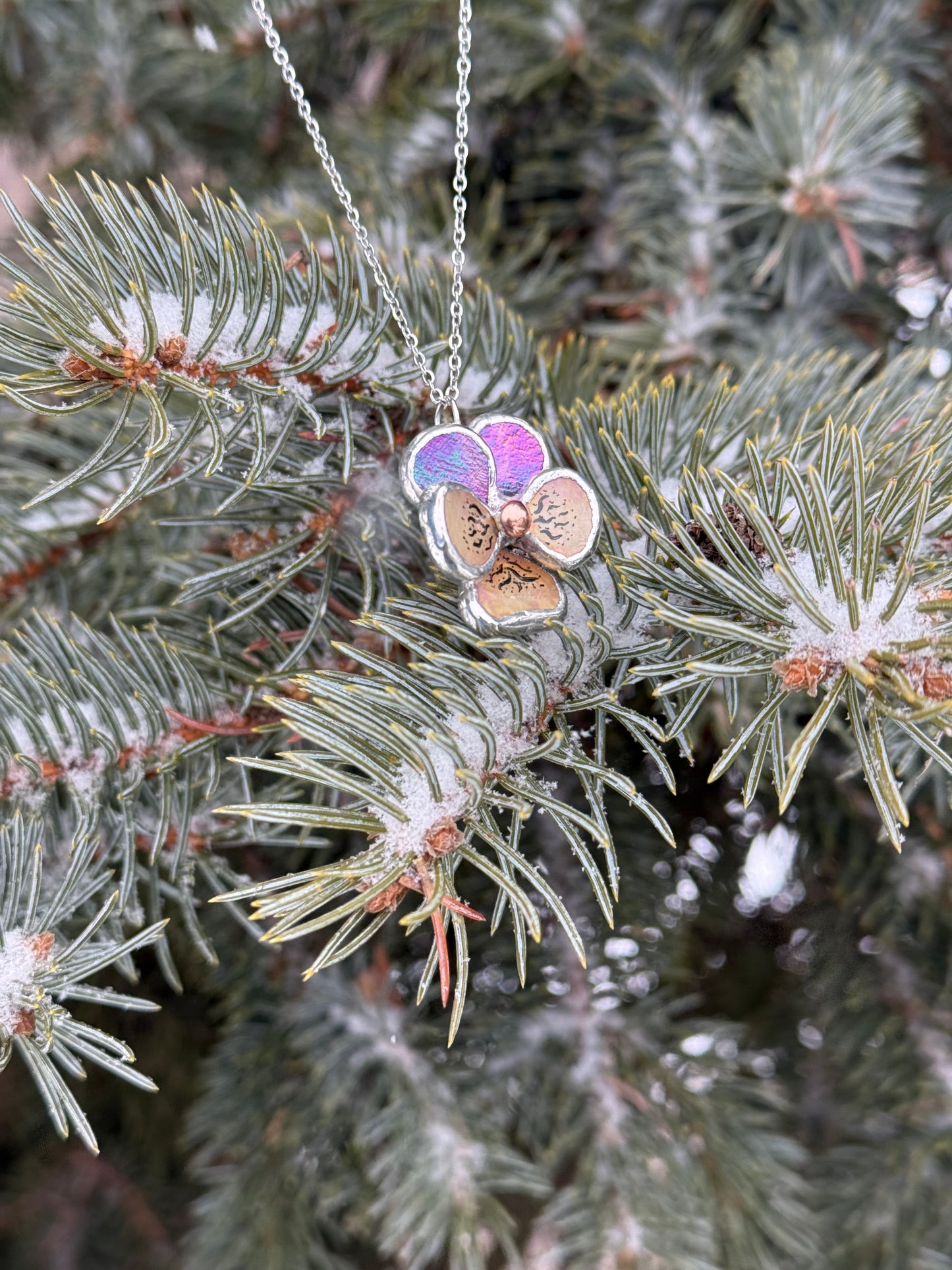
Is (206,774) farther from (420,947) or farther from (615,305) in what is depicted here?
(615,305)

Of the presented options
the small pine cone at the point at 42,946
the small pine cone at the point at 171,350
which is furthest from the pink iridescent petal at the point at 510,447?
the small pine cone at the point at 42,946

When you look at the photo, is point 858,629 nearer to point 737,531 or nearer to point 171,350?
point 737,531

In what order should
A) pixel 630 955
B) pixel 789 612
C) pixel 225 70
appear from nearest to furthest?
pixel 789 612
pixel 630 955
pixel 225 70

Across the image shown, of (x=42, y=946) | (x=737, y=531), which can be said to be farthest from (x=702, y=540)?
(x=42, y=946)

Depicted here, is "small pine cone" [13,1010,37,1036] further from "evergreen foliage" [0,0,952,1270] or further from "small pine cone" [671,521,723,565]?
"small pine cone" [671,521,723,565]

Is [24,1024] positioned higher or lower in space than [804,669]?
lower

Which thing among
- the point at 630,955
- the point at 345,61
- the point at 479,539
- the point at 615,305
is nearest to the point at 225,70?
the point at 345,61

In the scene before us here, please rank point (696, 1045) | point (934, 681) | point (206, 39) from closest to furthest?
point (934, 681), point (696, 1045), point (206, 39)
